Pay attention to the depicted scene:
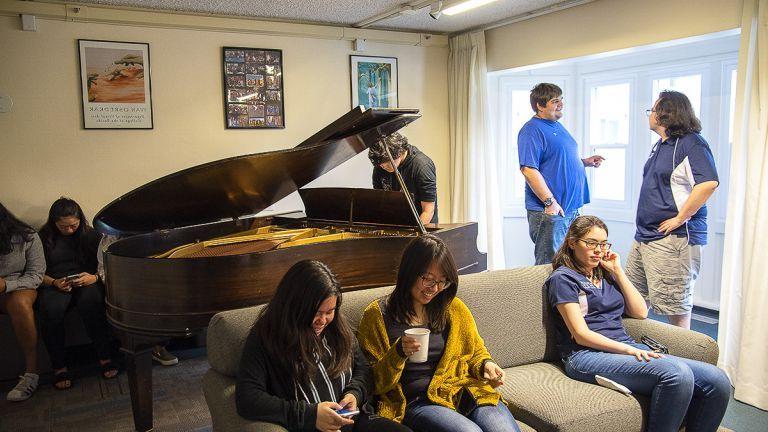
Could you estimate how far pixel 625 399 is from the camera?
257 cm

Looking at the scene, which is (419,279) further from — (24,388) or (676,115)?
(24,388)

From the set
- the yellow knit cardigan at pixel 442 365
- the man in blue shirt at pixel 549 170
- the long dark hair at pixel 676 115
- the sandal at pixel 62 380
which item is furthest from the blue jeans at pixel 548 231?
the sandal at pixel 62 380

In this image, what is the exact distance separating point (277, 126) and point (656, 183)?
3089 millimetres

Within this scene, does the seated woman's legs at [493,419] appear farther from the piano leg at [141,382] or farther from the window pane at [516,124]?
the window pane at [516,124]

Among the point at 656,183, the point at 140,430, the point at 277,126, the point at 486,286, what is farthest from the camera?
the point at 277,126

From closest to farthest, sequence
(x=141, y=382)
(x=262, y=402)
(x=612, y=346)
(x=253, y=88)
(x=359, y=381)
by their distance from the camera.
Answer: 1. (x=262, y=402)
2. (x=359, y=381)
3. (x=612, y=346)
4. (x=141, y=382)
5. (x=253, y=88)

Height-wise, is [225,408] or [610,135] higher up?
[610,135]

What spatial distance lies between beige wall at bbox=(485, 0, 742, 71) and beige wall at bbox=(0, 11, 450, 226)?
0.95 metres

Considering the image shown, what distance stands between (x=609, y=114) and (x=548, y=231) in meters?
2.43

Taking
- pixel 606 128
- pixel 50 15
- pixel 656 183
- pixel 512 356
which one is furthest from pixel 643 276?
pixel 50 15

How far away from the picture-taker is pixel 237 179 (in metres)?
3.32

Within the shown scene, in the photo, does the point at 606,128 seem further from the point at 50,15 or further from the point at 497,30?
the point at 50,15

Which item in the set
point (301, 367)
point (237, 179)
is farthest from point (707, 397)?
point (237, 179)

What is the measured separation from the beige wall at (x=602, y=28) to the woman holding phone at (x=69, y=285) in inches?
146
